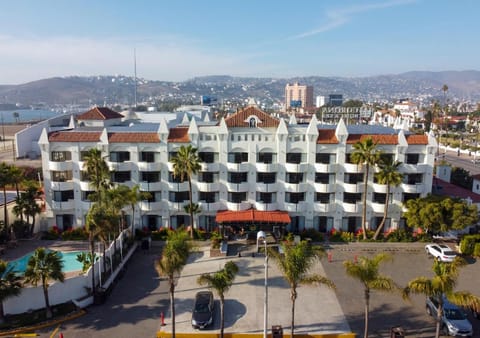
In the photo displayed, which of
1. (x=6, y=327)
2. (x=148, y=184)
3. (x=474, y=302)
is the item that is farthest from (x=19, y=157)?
(x=474, y=302)

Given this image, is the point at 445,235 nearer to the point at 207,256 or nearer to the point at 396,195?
the point at 396,195

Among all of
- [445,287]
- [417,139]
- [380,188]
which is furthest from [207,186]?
[445,287]

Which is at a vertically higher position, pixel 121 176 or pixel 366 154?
pixel 366 154

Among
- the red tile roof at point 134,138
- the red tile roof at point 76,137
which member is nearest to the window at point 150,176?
the red tile roof at point 134,138

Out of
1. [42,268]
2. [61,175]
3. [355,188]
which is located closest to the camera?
[42,268]

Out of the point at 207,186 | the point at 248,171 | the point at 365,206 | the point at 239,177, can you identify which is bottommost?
the point at 365,206

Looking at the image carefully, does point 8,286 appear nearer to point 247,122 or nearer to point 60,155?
point 60,155
